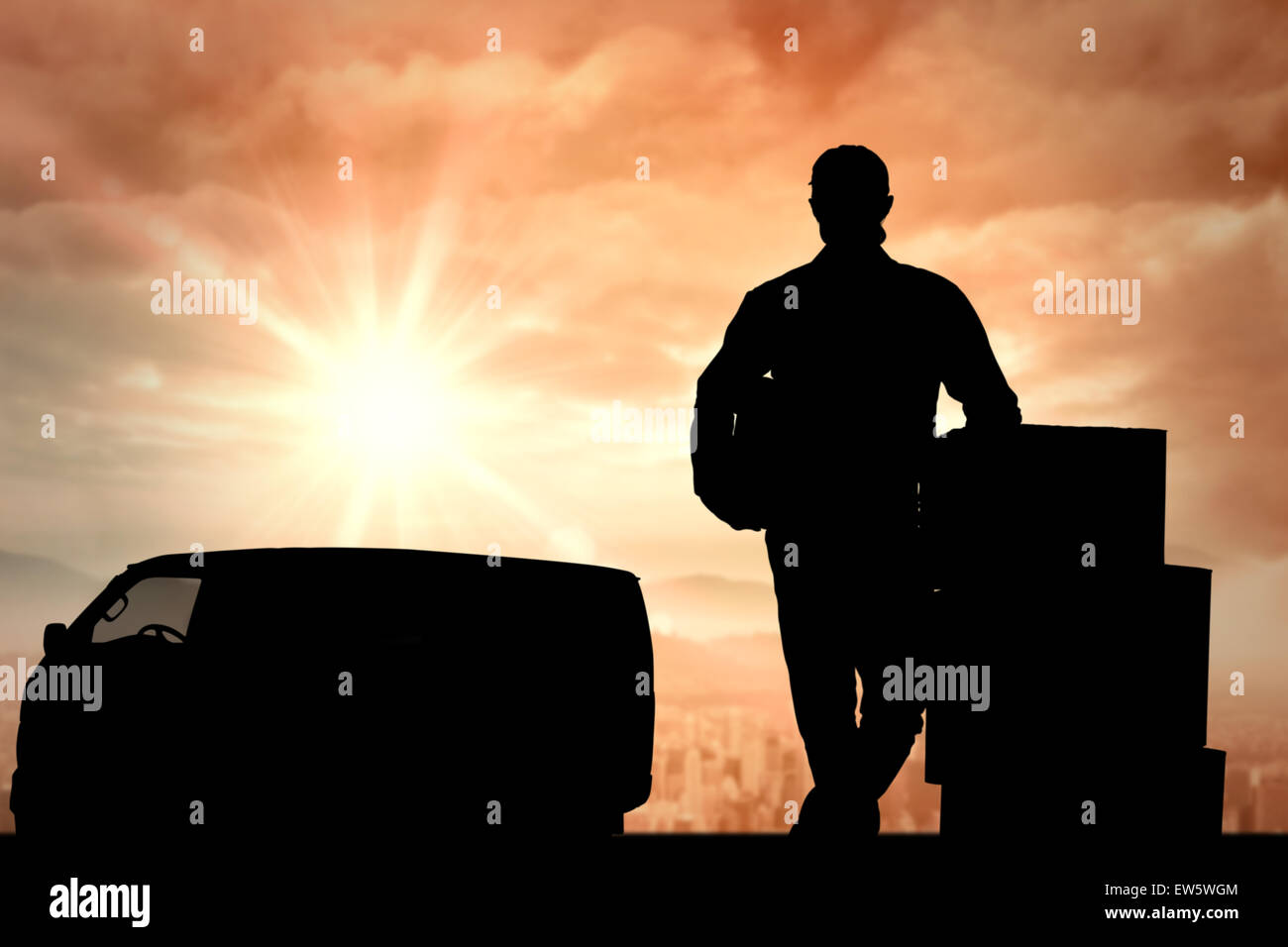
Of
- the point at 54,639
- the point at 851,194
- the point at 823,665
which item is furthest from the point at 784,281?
the point at 54,639

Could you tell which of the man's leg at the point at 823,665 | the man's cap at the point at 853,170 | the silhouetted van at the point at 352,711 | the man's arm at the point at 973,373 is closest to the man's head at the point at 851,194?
the man's cap at the point at 853,170

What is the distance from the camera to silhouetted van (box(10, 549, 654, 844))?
14.5ft

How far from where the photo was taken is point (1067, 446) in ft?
13.3

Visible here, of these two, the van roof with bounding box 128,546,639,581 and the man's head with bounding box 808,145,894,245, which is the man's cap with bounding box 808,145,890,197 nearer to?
the man's head with bounding box 808,145,894,245

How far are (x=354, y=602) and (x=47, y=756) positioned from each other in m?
1.81

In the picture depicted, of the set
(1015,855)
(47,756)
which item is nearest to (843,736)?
(1015,855)

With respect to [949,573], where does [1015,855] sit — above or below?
below

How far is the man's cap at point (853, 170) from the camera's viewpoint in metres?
3.95

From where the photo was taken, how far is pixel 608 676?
17.6 ft
